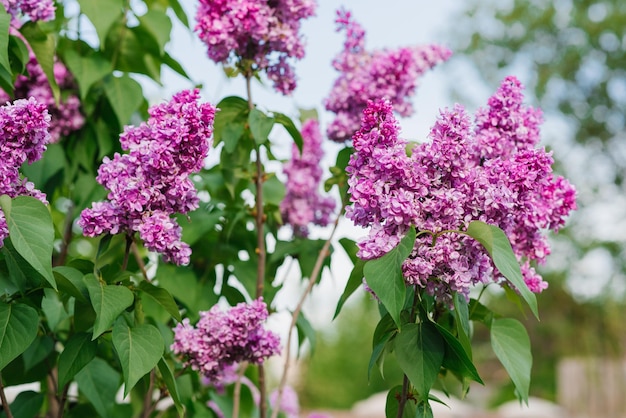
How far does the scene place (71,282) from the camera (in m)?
1.61

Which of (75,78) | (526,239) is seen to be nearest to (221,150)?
(75,78)

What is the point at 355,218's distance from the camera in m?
1.58

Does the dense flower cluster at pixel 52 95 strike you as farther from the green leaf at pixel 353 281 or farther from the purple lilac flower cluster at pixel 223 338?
the green leaf at pixel 353 281

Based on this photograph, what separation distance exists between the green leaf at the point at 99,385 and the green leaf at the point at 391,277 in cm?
105

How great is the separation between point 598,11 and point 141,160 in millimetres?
18311

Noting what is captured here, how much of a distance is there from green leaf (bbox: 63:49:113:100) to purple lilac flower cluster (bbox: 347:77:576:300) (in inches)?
49.3

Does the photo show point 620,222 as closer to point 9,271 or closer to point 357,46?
point 357,46

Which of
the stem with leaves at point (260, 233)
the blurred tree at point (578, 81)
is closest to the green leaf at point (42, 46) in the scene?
the stem with leaves at point (260, 233)

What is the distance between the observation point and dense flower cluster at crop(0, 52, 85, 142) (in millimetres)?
2586

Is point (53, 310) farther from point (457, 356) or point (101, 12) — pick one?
point (457, 356)

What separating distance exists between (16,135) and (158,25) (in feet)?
3.78

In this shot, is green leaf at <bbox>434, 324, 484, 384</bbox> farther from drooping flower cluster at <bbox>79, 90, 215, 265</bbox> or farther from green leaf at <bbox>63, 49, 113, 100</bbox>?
green leaf at <bbox>63, 49, 113, 100</bbox>

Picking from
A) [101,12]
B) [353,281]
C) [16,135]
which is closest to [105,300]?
[16,135]

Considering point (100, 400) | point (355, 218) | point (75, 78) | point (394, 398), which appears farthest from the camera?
point (75, 78)
